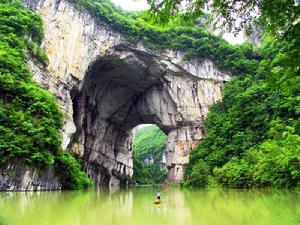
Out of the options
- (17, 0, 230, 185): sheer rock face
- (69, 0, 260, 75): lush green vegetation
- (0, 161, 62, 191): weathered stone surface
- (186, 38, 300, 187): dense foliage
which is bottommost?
(0, 161, 62, 191): weathered stone surface

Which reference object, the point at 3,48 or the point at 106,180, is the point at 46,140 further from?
the point at 106,180

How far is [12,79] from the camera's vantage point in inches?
578

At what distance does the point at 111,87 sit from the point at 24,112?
1637 centimetres

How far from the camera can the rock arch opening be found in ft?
87.4

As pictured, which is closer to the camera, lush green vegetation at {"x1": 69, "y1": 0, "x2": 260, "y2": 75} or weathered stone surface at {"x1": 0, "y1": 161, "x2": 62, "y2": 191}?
weathered stone surface at {"x1": 0, "y1": 161, "x2": 62, "y2": 191}

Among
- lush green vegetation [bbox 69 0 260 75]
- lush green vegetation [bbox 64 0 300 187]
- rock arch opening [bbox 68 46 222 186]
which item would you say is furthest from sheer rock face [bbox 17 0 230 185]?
lush green vegetation [bbox 64 0 300 187]

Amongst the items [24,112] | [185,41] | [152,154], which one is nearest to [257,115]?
[185,41]

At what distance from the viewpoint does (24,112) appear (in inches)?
576

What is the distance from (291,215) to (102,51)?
2181 cm

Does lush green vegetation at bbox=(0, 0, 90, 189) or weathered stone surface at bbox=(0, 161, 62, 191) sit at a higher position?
lush green vegetation at bbox=(0, 0, 90, 189)

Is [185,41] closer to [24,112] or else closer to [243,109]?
[243,109]

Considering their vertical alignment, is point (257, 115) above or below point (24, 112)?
above

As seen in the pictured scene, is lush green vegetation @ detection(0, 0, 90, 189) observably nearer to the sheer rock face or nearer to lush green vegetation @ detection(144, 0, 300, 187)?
the sheer rock face

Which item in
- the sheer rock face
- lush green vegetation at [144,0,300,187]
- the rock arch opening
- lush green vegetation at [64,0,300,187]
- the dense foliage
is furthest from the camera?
the rock arch opening
